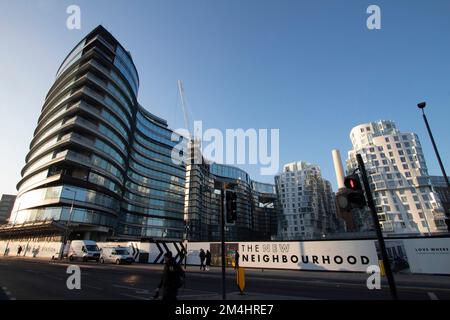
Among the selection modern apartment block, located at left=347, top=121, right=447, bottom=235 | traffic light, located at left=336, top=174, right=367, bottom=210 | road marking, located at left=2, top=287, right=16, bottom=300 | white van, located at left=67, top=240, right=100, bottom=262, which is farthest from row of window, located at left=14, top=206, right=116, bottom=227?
→ modern apartment block, located at left=347, top=121, right=447, bottom=235

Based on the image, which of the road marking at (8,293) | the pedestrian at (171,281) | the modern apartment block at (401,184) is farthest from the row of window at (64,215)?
the modern apartment block at (401,184)

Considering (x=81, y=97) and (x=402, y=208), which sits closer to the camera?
(x=81, y=97)

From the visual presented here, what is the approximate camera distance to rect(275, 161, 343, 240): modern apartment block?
107 m

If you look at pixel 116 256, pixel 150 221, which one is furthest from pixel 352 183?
pixel 150 221

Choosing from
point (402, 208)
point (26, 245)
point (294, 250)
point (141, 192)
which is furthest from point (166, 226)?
point (402, 208)

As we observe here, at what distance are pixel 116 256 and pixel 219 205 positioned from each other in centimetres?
7916

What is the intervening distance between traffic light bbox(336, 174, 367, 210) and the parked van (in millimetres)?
27684

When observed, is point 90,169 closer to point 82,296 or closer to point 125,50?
point 125,50

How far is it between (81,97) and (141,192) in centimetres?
3463

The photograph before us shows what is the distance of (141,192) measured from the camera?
78.0 metres

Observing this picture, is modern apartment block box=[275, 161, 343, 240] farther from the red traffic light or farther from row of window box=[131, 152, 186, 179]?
the red traffic light

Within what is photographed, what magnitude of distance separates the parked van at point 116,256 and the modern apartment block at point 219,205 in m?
39.8

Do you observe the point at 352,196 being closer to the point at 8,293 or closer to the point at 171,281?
the point at 171,281

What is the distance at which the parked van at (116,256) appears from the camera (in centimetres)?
2828
